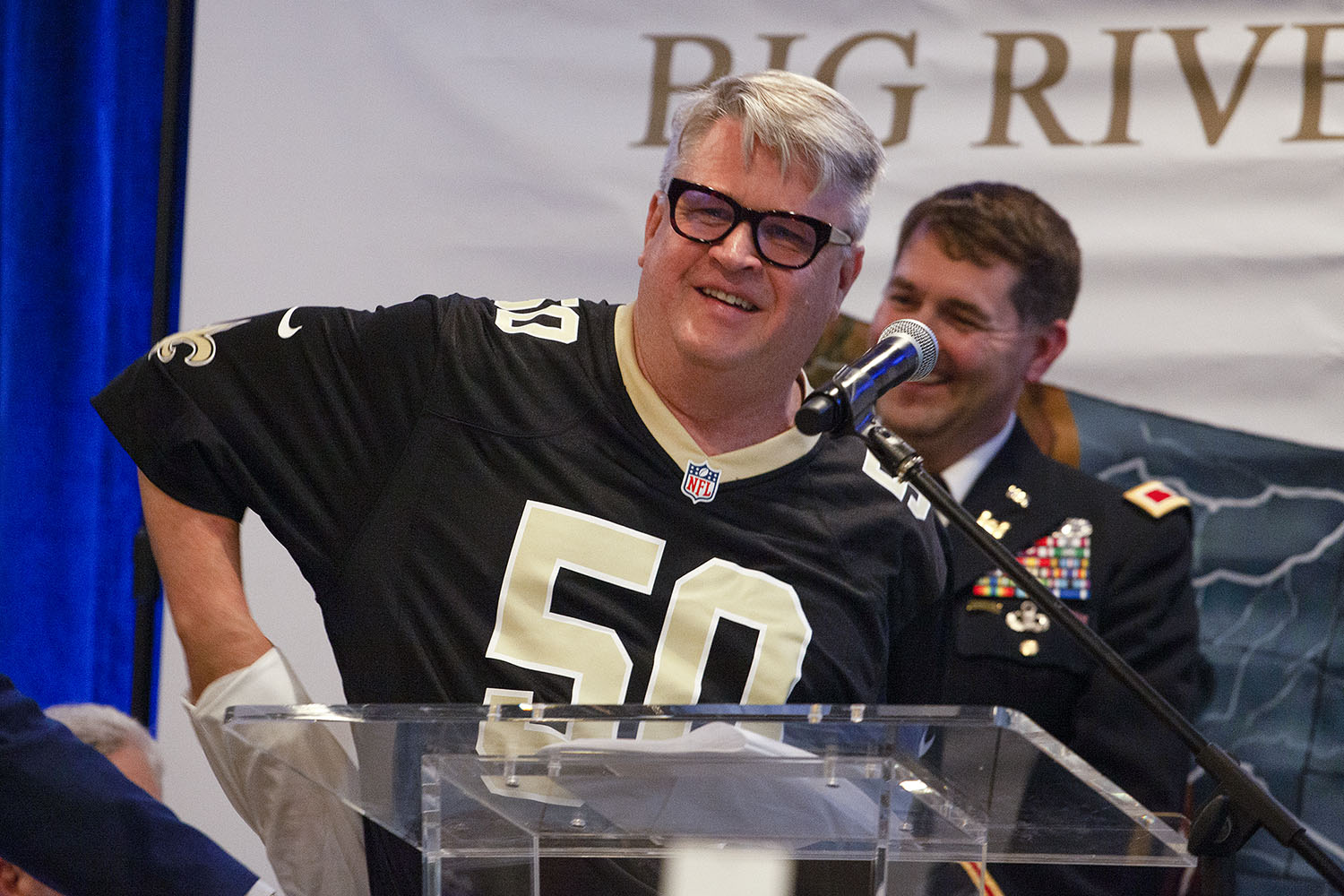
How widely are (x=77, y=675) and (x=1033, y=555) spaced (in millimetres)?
1932

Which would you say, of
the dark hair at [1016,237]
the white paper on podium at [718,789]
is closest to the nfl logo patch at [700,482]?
the white paper on podium at [718,789]

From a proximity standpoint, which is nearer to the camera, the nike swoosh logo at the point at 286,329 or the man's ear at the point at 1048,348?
the nike swoosh logo at the point at 286,329

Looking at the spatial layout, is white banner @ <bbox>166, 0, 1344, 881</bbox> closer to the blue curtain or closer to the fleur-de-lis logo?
the blue curtain

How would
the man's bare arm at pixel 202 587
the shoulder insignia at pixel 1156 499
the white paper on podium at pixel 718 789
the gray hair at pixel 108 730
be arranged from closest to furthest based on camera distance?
the white paper on podium at pixel 718 789
the man's bare arm at pixel 202 587
the gray hair at pixel 108 730
the shoulder insignia at pixel 1156 499

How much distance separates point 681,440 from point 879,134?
3.97ft

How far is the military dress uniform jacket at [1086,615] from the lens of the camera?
2531 mm

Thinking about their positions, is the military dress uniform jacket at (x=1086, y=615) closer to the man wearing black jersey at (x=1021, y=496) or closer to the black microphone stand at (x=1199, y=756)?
the man wearing black jersey at (x=1021, y=496)

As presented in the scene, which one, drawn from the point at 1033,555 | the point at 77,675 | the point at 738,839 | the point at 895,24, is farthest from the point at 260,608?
the point at 738,839

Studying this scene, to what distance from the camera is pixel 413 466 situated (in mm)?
1843

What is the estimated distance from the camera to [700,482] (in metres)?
1.90

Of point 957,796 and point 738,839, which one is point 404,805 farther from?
point 957,796

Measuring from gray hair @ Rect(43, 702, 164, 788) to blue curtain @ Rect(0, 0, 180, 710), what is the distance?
1.65 feet

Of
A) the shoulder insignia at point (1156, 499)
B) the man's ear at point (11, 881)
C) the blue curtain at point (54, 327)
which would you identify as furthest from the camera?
the blue curtain at point (54, 327)

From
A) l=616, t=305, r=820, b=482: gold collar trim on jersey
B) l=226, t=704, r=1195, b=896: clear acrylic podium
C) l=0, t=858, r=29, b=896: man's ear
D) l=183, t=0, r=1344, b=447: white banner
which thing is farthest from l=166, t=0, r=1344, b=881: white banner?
l=226, t=704, r=1195, b=896: clear acrylic podium
